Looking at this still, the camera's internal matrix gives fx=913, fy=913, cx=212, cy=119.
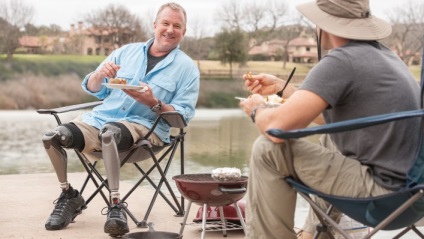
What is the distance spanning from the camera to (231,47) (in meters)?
37.5

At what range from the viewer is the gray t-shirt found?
270 centimetres

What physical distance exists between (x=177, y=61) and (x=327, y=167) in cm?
201

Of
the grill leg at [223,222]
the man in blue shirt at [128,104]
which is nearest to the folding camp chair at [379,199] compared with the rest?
the grill leg at [223,222]

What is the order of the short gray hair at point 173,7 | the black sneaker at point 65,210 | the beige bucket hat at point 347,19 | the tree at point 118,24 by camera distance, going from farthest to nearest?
the tree at point 118,24
the short gray hair at point 173,7
the black sneaker at point 65,210
the beige bucket hat at point 347,19

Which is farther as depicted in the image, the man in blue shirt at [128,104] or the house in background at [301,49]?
the house in background at [301,49]

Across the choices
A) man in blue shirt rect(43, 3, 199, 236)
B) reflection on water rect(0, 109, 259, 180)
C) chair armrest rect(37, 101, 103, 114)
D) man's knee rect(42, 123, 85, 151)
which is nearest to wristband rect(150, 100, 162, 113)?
man in blue shirt rect(43, 3, 199, 236)

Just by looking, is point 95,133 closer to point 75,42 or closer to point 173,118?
point 173,118

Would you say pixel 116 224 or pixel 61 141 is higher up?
pixel 61 141

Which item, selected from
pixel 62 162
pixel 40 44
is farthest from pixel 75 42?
pixel 62 162

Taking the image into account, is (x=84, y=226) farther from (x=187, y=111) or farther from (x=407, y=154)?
(x=407, y=154)

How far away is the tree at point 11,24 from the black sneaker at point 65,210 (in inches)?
1081

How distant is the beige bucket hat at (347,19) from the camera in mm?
2826

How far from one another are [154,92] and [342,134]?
1.77m

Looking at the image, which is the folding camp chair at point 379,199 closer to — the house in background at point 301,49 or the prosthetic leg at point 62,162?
the prosthetic leg at point 62,162
